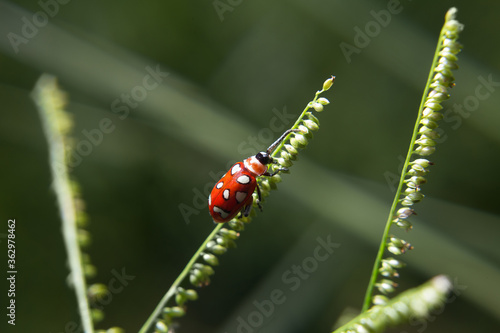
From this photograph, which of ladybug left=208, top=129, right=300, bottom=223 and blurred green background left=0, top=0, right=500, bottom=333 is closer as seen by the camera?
ladybug left=208, top=129, right=300, bottom=223

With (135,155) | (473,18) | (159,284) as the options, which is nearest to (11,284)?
(159,284)

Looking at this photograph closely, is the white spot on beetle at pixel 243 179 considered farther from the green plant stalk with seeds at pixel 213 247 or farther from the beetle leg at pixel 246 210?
the green plant stalk with seeds at pixel 213 247

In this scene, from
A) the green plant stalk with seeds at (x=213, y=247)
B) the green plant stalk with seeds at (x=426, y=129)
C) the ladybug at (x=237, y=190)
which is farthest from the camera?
the ladybug at (x=237, y=190)

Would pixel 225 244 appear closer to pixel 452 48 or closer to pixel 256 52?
pixel 452 48

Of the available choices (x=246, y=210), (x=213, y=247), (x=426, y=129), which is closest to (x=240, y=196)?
(x=246, y=210)

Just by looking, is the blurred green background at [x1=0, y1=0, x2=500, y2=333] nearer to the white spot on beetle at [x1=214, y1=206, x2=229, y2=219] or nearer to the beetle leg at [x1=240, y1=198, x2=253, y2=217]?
the white spot on beetle at [x1=214, y1=206, x2=229, y2=219]

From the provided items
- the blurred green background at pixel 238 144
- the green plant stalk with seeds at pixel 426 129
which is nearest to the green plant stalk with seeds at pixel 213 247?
the green plant stalk with seeds at pixel 426 129

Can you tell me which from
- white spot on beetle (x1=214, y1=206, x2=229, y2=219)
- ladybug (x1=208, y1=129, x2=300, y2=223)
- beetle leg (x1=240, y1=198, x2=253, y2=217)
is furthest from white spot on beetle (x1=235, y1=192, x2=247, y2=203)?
beetle leg (x1=240, y1=198, x2=253, y2=217)
